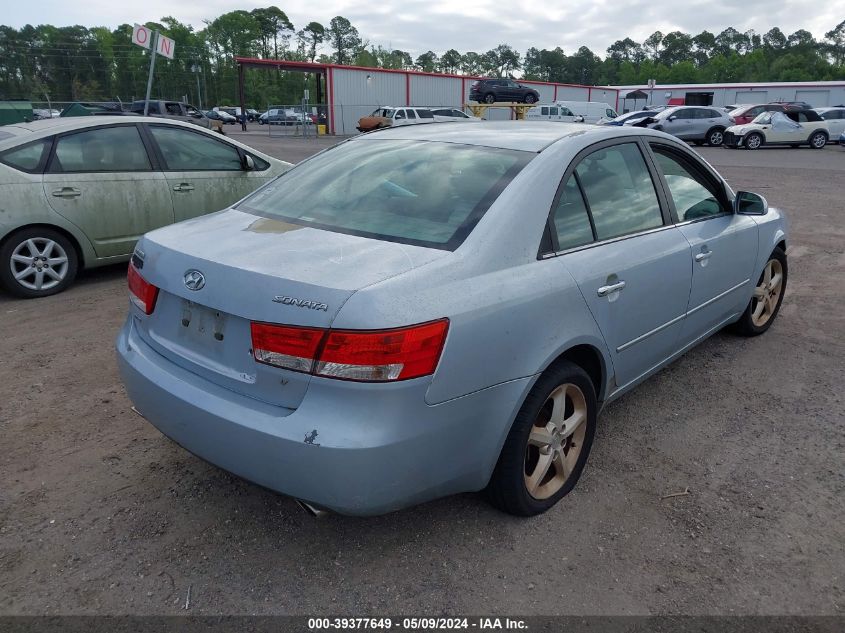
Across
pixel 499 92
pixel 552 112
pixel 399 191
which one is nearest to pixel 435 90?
pixel 499 92

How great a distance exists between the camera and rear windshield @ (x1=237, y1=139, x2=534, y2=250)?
2.59 m

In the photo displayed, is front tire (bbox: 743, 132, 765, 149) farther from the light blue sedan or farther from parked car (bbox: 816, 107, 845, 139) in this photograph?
the light blue sedan

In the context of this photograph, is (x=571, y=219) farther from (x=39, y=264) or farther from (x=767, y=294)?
(x=39, y=264)

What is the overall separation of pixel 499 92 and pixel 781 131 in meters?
18.9

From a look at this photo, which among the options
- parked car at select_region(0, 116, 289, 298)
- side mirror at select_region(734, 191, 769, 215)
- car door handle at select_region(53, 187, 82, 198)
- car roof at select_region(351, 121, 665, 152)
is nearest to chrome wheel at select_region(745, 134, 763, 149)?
parked car at select_region(0, 116, 289, 298)

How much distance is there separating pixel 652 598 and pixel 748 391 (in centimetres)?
216

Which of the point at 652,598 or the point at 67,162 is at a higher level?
the point at 67,162

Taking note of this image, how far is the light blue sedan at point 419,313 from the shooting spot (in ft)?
6.84

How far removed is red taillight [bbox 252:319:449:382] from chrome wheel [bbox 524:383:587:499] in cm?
74

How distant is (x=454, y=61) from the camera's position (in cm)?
14462

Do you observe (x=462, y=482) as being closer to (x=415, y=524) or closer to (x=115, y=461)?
(x=415, y=524)

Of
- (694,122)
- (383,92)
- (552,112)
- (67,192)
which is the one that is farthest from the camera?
(383,92)

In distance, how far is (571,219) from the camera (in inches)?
111

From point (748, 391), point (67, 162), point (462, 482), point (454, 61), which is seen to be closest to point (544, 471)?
point (462, 482)
